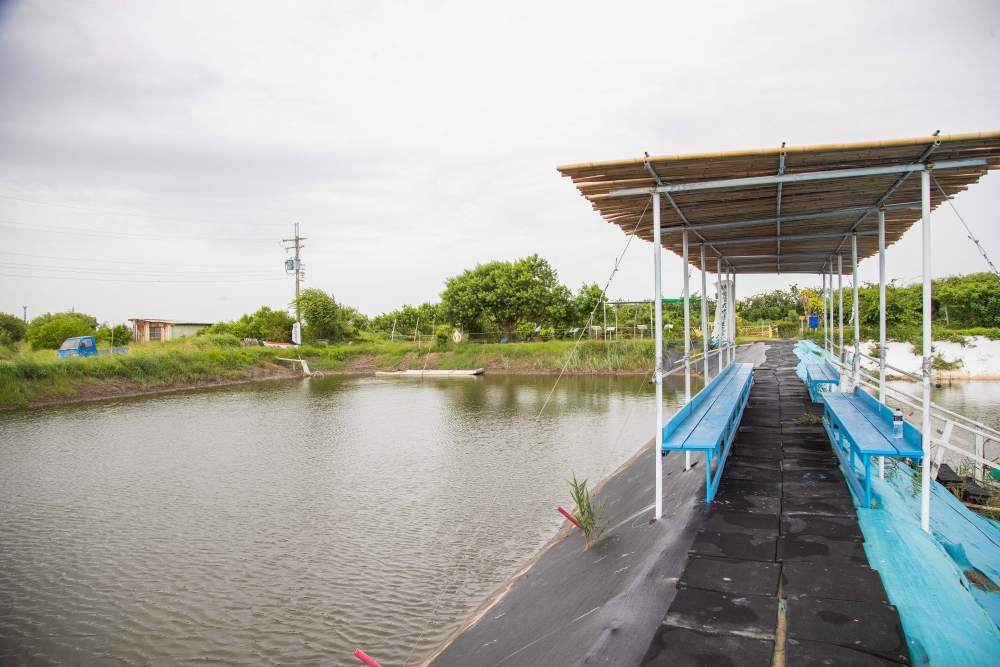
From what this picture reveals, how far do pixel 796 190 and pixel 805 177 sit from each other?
836 mm

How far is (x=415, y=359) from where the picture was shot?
38719mm

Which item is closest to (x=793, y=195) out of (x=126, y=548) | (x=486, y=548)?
(x=486, y=548)

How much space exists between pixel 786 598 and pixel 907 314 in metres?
30.1

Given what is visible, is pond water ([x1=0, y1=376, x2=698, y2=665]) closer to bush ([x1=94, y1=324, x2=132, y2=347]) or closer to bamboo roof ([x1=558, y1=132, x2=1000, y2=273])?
bamboo roof ([x1=558, y1=132, x2=1000, y2=273])

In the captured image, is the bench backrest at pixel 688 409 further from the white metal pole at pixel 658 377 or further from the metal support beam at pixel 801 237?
the metal support beam at pixel 801 237

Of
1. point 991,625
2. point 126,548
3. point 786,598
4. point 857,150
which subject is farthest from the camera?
point 126,548

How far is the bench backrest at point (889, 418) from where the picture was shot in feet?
15.0

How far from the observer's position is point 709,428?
17.6ft

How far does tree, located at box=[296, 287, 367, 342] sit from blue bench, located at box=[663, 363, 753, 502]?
39431mm

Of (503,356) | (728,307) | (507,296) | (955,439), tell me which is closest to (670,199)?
(728,307)

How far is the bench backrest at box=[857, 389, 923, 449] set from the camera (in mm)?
4574

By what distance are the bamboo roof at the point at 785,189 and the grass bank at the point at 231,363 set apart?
1351cm

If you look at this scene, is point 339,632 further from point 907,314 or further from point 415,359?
point 415,359

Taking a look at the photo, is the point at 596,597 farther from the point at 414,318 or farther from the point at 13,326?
the point at 13,326
